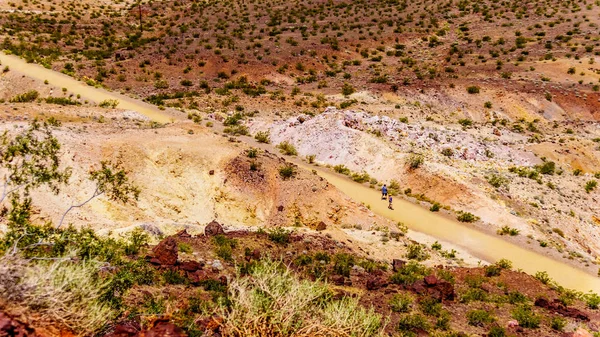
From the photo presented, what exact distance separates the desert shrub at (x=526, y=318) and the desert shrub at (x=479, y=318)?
842 millimetres

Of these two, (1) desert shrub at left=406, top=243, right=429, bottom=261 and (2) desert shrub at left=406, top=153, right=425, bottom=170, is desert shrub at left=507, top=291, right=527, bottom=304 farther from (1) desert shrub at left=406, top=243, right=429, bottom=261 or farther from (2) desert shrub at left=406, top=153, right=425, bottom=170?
(2) desert shrub at left=406, top=153, right=425, bottom=170

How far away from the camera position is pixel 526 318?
15359 mm

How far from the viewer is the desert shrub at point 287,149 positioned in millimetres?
33750

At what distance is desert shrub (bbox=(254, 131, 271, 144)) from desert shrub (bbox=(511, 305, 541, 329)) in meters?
22.5

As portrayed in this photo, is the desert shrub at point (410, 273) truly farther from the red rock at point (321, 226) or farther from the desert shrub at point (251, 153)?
the desert shrub at point (251, 153)

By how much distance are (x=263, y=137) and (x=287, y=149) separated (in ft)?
8.89

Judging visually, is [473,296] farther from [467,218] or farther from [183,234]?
[183,234]

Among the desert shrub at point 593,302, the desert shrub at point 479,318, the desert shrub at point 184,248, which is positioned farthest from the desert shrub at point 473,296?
the desert shrub at point 184,248

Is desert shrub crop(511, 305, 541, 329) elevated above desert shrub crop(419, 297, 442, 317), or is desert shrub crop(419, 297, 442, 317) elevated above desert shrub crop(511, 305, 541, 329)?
desert shrub crop(419, 297, 442, 317)

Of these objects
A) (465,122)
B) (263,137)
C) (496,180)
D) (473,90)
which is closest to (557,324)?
(496,180)

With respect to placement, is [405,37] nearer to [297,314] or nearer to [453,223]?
[453,223]

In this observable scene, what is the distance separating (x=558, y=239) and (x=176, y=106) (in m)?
28.9

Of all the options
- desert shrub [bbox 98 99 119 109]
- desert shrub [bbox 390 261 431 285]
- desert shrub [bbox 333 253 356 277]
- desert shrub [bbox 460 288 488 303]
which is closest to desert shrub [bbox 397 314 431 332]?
desert shrub [bbox 390 261 431 285]

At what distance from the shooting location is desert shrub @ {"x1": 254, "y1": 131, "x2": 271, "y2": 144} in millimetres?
35594
